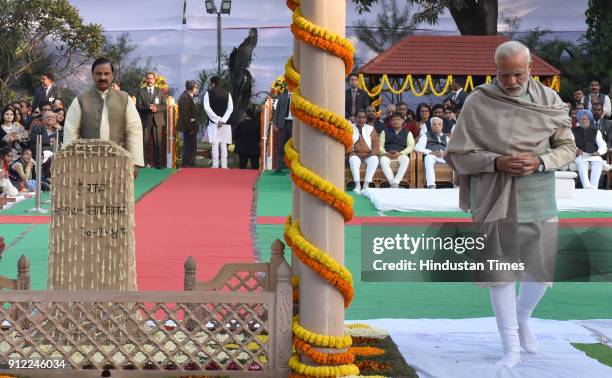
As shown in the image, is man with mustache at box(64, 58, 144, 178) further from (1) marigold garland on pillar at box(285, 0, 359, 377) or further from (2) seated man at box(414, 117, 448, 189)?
(2) seated man at box(414, 117, 448, 189)

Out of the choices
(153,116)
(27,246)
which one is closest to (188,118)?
(153,116)

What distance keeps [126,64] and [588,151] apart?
14664mm

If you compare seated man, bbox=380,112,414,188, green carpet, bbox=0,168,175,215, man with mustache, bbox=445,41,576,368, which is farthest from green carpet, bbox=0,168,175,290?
man with mustache, bbox=445,41,576,368

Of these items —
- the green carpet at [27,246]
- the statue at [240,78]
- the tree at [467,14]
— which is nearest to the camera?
the green carpet at [27,246]

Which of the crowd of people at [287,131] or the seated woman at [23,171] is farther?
the crowd of people at [287,131]

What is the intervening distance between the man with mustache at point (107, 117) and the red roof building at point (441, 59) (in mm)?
14943

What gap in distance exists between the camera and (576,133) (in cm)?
1939

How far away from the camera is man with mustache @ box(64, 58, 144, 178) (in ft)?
27.5

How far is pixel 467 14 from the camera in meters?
29.3

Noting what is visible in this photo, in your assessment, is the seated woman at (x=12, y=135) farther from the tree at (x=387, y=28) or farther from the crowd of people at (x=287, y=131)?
the tree at (x=387, y=28)

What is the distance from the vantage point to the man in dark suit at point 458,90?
22780 millimetres

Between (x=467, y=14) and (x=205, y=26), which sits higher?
(x=467, y=14)

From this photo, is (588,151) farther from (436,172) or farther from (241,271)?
(241,271)

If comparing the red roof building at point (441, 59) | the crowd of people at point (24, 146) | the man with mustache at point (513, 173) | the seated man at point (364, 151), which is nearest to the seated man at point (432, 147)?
the seated man at point (364, 151)
